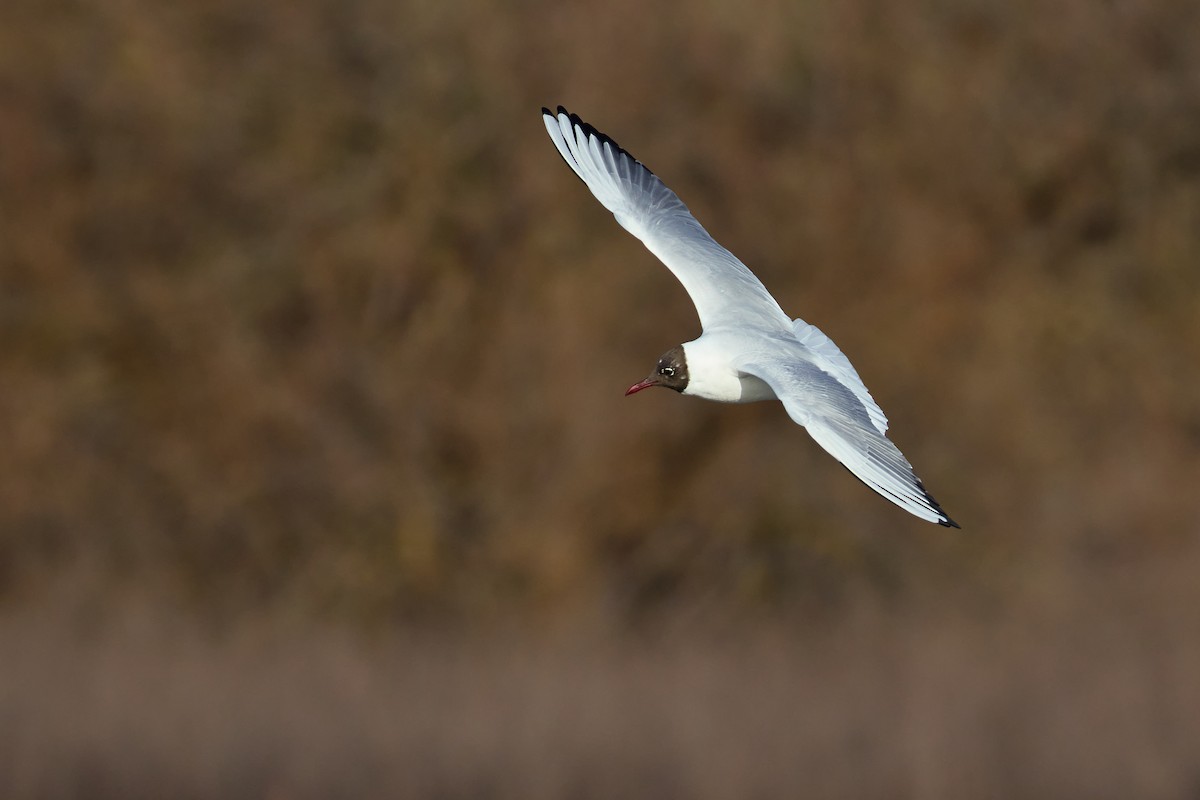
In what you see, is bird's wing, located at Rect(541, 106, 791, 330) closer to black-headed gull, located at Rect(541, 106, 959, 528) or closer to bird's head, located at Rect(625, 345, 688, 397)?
black-headed gull, located at Rect(541, 106, 959, 528)

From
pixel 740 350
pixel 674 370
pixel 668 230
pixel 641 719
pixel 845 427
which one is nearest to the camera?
pixel 845 427

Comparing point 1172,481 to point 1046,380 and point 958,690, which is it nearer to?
point 1046,380

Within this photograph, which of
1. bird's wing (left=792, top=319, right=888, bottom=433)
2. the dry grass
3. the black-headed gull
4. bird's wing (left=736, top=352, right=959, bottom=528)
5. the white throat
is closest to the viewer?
bird's wing (left=736, top=352, right=959, bottom=528)

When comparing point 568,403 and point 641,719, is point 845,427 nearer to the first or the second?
point 641,719

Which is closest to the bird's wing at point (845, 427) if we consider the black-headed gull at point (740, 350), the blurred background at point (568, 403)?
the black-headed gull at point (740, 350)

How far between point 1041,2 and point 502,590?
403 centimetres

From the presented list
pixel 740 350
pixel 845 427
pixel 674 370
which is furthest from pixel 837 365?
pixel 845 427

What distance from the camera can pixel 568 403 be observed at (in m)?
7.36

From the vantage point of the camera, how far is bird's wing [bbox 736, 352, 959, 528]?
3.15m

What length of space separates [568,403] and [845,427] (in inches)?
160

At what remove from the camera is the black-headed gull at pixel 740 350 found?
10.7 ft

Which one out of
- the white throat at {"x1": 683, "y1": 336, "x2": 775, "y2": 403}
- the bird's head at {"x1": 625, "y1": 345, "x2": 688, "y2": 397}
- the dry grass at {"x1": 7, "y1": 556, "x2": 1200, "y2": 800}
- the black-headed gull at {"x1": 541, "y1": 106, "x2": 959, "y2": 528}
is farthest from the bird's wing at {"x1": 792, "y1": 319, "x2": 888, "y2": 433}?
the dry grass at {"x1": 7, "y1": 556, "x2": 1200, "y2": 800}

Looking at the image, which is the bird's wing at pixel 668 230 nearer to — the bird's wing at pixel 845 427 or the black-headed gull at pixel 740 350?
the black-headed gull at pixel 740 350

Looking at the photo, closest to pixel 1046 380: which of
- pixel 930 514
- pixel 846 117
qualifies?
pixel 846 117
